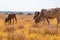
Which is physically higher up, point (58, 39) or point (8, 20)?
point (58, 39)

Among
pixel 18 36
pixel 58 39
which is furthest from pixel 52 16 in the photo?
pixel 18 36

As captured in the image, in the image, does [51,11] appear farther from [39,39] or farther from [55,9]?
[39,39]

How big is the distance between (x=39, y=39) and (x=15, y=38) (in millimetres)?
1689

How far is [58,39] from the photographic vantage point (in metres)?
12.1

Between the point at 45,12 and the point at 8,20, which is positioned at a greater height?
the point at 45,12

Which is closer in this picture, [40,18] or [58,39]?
[58,39]

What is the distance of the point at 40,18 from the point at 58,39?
9.49 metres

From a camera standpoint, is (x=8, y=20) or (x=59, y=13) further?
(x=8, y=20)

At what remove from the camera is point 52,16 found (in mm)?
20188

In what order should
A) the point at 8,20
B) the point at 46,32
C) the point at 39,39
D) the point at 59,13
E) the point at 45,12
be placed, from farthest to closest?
the point at 8,20 → the point at 45,12 → the point at 59,13 → the point at 46,32 → the point at 39,39

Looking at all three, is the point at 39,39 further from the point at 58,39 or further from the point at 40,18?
the point at 40,18

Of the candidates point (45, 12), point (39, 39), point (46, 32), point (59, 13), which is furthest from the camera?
point (45, 12)

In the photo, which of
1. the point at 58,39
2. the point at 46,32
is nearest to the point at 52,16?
the point at 46,32

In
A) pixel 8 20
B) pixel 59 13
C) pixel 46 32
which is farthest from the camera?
pixel 8 20
